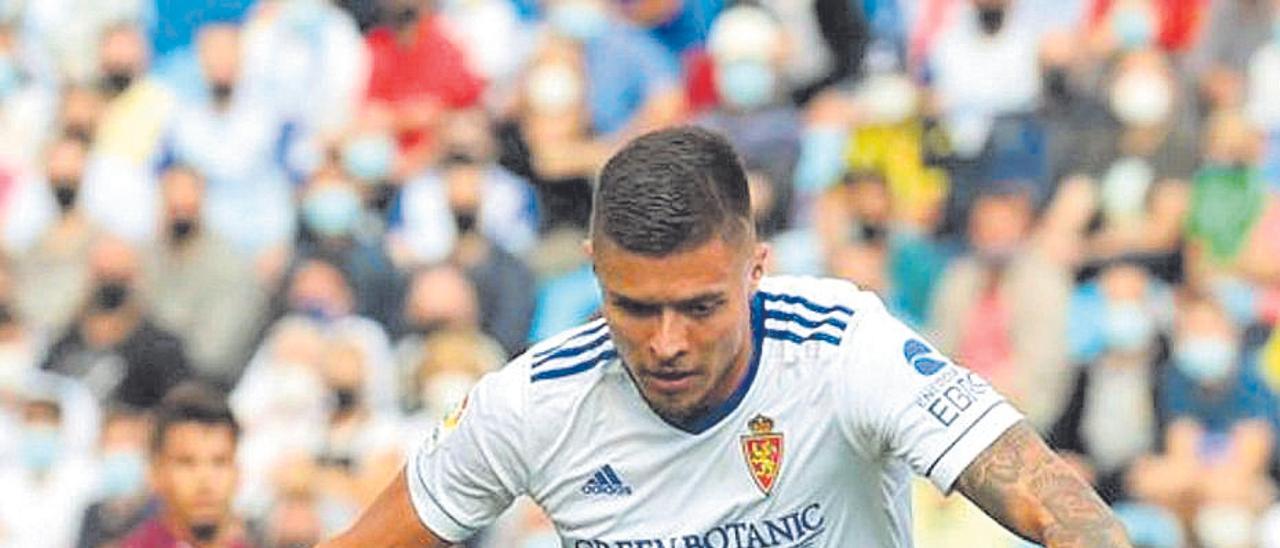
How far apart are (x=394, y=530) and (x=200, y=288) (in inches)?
325

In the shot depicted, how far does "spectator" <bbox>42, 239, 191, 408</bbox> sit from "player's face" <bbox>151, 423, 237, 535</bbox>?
3732mm

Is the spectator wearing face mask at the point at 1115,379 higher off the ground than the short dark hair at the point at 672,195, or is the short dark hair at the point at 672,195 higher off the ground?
the short dark hair at the point at 672,195

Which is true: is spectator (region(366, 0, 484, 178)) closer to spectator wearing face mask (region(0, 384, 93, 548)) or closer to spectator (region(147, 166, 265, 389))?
spectator (region(147, 166, 265, 389))

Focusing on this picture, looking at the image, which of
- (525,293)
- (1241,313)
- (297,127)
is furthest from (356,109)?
(1241,313)

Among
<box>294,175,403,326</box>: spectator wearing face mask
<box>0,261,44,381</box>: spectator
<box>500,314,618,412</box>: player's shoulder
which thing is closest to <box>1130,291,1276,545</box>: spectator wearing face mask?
<box>294,175,403,326</box>: spectator wearing face mask

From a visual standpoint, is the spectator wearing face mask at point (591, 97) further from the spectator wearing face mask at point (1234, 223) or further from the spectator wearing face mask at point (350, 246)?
the spectator wearing face mask at point (1234, 223)

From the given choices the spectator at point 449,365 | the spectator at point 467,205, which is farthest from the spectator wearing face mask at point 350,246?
the spectator at point 449,365

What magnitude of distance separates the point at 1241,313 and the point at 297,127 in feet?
15.1

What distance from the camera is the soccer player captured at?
6316 millimetres

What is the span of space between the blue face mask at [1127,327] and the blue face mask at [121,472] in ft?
12.9

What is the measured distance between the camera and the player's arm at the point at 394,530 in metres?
6.92

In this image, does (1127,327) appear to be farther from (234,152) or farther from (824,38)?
(234,152)

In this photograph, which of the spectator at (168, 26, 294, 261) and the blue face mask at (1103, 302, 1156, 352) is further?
the spectator at (168, 26, 294, 261)

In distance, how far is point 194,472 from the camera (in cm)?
1028
